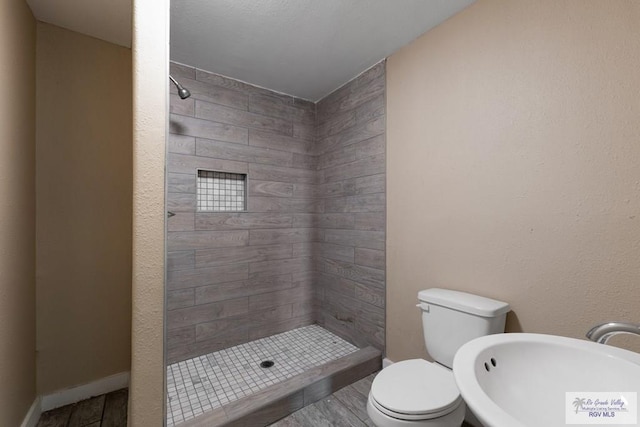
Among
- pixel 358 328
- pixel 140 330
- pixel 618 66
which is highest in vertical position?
pixel 618 66

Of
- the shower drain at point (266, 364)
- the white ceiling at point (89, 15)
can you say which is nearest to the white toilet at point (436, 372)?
the shower drain at point (266, 364)

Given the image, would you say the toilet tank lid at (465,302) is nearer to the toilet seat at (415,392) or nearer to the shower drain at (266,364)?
the toilet seat at (415,392)

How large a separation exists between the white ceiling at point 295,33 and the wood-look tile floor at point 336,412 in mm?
2277

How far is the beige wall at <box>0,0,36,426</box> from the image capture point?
1179mm

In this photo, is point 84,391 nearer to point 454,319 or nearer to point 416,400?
point 416,400

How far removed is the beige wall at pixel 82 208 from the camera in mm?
1621

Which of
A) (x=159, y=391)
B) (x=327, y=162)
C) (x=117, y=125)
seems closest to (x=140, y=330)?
(x=159, y=391)

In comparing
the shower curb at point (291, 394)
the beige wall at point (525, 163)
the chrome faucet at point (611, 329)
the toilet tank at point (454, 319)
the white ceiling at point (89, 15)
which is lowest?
the shower curb at point (291, 394)

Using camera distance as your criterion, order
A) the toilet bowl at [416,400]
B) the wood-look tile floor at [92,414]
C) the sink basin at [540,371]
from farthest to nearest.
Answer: the wood-look tile floor at [92,414] < the toilet bowl at [416,400] < the sink basin at [540,371]

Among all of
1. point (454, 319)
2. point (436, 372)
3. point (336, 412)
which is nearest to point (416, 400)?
point (436, 372)

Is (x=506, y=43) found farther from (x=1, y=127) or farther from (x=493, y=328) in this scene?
(x=1, y=127)

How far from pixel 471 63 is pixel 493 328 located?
139 centimetres

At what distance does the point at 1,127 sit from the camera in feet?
3.76

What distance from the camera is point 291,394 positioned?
157 cm
